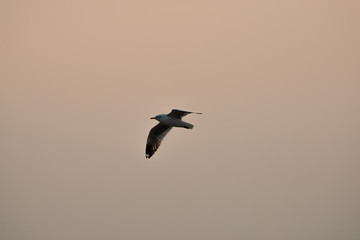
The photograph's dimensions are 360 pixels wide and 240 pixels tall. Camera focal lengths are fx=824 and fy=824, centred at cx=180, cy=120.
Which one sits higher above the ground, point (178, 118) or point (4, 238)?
point (4, 238)

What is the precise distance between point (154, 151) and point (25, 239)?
38.7 meters

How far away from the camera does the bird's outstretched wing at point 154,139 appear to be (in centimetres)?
2584

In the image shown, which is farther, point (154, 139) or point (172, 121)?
point (154, 139)

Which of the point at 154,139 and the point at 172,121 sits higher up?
the point at 154,139

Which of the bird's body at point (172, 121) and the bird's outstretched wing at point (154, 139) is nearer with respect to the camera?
the bird's body at point (172, 121)

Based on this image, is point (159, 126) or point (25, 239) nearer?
point (159, 126)

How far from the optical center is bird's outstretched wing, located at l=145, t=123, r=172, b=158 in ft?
84.8

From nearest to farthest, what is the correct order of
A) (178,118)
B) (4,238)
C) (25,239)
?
(178,118), (25,239), (4,238)

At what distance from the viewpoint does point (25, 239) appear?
6250cm

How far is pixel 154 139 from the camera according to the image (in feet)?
85.7

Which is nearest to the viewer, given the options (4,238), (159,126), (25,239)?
(159,126)

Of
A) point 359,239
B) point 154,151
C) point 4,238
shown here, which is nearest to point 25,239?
point 4,238

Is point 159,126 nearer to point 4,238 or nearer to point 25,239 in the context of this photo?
point 25,239

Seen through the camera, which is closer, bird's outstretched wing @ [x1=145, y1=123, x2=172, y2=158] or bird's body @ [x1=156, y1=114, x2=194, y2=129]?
bird's body @ [x1=156, y1=114, x2=194, y2=129]
